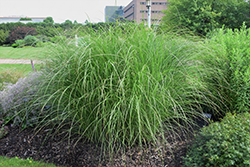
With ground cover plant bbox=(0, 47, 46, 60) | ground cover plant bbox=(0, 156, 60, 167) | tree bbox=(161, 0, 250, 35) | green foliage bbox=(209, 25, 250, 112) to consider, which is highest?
tree bbox=(161, 0, 250, 35)

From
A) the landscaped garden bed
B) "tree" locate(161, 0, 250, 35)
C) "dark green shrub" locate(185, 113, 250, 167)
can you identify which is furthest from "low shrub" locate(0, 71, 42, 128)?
"tree" locate(161, 0, 250, 35)

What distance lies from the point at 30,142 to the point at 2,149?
0.48 meters

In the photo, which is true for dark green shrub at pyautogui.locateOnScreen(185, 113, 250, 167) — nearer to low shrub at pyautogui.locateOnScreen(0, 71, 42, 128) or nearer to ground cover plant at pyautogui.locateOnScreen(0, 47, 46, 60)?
low shrub at pyautogui.locateOnScreen(0, 71, 42, 128)

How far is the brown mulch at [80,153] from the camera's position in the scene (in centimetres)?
221

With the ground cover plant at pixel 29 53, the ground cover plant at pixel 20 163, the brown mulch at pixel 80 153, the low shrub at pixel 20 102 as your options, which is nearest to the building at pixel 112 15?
the ground cover plant at pixel 29 53

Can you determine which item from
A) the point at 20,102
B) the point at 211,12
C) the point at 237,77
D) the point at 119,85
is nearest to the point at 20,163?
the point at 20,102

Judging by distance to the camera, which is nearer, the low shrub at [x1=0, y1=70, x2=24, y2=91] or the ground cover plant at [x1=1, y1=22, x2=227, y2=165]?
the ground cover plant at [x1=1, y1=22, x2=227, y2=165]

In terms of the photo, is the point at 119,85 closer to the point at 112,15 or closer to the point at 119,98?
the point at 119,98

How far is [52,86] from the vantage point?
2.49 m

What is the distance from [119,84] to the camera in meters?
2.19

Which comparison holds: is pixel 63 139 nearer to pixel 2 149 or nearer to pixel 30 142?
pixel 30 142

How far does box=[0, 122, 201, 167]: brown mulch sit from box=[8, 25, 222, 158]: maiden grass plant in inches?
5.8

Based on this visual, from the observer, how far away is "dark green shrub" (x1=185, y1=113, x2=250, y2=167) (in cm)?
185

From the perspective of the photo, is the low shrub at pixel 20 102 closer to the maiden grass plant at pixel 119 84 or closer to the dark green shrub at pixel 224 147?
the maiden grass plant at pixel 119 84
